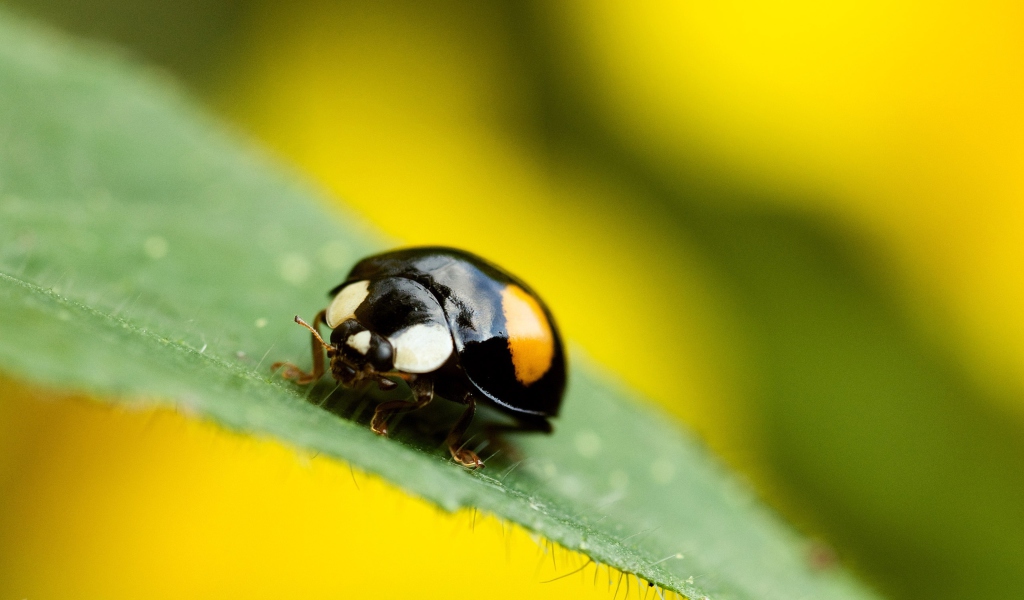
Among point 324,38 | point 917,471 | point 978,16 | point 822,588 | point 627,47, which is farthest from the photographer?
point 324,38

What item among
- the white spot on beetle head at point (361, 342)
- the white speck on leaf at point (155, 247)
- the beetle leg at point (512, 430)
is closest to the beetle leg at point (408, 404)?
the white spot on beetle head at point (361, 342)

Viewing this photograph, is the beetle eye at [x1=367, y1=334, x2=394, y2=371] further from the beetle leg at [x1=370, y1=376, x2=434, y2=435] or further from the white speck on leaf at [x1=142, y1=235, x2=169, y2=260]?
the white speck on leaf at [x1=142, y1=235, x2=169, y2=260]

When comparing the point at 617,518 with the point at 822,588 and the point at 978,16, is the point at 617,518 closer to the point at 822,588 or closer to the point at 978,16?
the point at 822,588

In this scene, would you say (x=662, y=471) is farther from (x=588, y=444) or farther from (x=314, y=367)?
(x=314, y=367)

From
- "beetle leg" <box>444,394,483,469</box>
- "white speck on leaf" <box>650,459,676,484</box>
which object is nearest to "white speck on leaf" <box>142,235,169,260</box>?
"beetle leg" <box>444,394,483,469</box>

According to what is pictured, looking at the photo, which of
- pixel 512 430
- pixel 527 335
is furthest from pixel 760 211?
pixel 527 335

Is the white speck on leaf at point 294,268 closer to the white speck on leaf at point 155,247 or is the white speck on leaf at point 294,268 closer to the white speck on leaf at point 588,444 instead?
the white speck on leaf at point 155,247

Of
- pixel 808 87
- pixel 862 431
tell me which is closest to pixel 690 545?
pixel 862 431

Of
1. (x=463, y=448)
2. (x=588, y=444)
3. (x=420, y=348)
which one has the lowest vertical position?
(x=588, y=444)
